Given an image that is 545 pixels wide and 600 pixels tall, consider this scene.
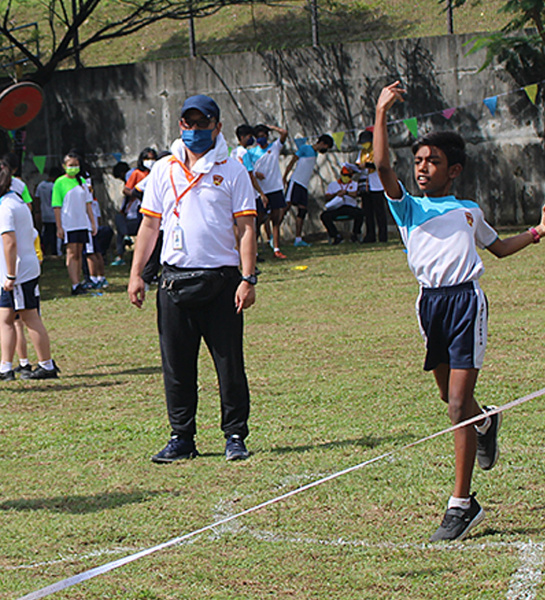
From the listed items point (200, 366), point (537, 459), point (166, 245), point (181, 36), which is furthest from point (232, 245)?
point (181, 36)

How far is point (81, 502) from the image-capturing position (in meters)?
5.12

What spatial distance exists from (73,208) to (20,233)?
540 centimetres

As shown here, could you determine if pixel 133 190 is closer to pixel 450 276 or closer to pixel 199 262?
pixel 199 262

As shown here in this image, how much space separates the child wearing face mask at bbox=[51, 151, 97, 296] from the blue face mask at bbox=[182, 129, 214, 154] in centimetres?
807

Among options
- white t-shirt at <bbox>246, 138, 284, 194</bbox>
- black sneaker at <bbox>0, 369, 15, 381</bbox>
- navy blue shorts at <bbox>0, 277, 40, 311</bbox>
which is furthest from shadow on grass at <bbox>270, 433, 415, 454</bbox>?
white t-shirt at <bbox>246, 138, 284, 194</bbox>

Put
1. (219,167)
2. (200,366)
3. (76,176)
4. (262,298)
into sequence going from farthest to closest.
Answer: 1. (76,176)
2. (262,298)
3. (200,366)
4. (219,167)

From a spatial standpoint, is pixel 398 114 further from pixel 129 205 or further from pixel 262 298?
pixel 262 298

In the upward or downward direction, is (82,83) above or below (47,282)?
above

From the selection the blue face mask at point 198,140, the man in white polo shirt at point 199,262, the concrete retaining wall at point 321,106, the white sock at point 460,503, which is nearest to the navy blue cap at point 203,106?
the man in white polo shirt at point 199,262

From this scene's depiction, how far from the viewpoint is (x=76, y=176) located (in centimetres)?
1353

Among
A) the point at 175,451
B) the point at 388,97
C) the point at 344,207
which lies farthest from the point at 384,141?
the point at 344,207

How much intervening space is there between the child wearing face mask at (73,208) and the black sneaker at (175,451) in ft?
26.6

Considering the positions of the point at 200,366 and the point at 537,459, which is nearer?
the point at 537,459

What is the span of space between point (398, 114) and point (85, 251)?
8.41 metres
